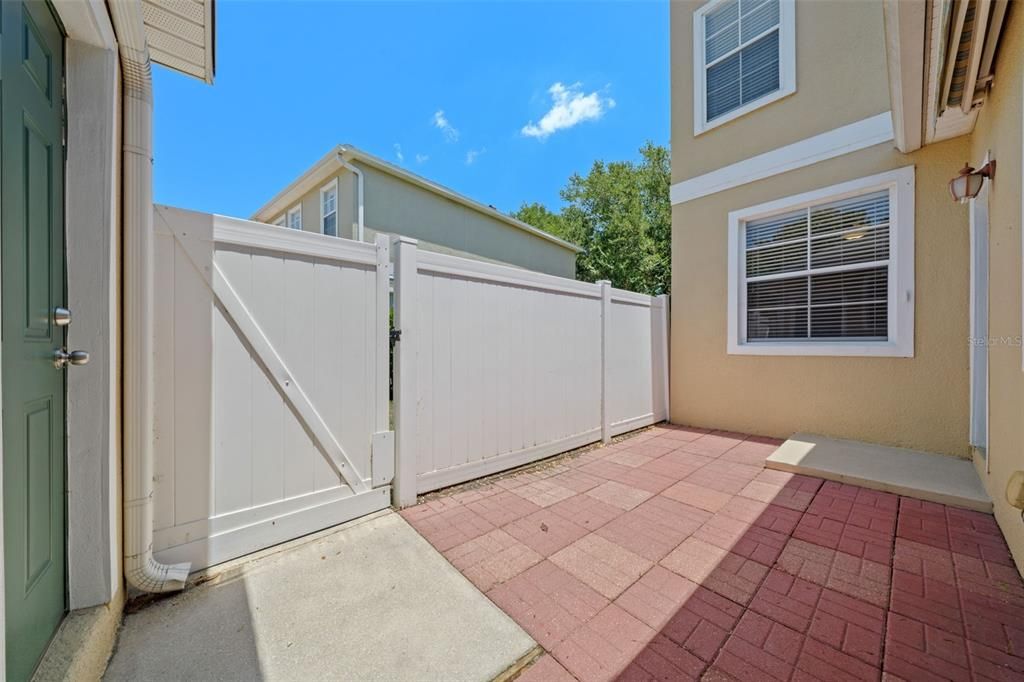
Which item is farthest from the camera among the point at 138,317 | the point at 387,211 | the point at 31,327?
the point at 387,211

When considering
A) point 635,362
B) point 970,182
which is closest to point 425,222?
point 635,362

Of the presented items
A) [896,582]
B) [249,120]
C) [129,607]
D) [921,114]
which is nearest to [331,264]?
[129,607]

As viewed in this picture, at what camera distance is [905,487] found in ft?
9.93

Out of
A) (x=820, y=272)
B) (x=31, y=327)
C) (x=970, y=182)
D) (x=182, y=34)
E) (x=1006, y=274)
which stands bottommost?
(x=31, y=327)

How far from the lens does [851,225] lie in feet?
13.9

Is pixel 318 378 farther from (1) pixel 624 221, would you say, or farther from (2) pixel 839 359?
(1) pixel 624 221

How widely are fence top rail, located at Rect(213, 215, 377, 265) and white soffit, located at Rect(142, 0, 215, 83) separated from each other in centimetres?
101

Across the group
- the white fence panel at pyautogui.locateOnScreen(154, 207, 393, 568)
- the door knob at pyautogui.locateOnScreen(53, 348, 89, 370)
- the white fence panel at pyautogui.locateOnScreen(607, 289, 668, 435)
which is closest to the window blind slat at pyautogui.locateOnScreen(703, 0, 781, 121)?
the white fence panel at pyautogui.locateOnScreen(607, 289, 668, 435)

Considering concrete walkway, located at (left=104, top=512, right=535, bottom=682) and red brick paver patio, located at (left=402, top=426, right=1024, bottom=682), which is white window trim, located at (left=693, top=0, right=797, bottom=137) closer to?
red brick paver patio, located at (left=402, top=426, right=1024, bottom=682)

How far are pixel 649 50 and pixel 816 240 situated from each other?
19.4 ft

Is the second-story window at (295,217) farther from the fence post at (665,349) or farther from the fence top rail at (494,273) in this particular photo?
the fence post at (665,349)

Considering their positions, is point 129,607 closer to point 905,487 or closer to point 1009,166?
point 905,487

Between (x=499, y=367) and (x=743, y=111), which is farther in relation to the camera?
(x=743, y=111)

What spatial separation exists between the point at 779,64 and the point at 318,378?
6.15 meters
